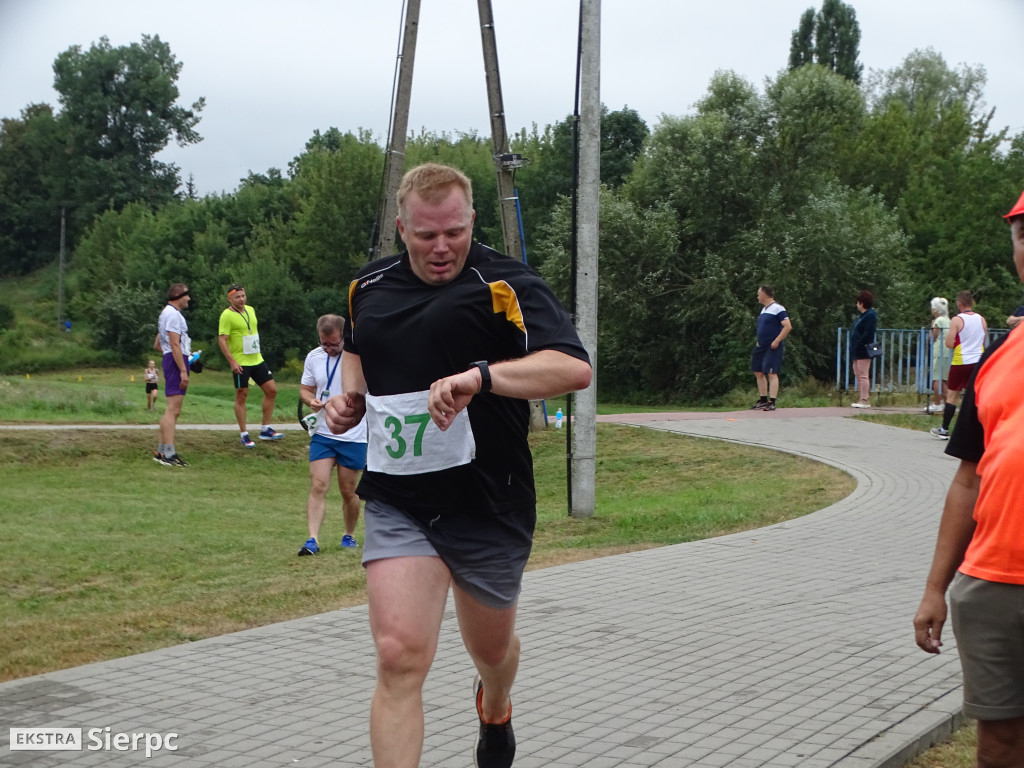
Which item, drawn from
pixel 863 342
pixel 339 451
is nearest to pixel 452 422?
pixel 339 451

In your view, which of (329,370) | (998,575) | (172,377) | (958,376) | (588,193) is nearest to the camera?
(998,575)

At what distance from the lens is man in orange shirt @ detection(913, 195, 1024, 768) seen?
9.39 ft

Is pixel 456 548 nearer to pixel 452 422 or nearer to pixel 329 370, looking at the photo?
pixel 452 422

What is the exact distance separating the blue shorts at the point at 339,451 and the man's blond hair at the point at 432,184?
19.5 feet

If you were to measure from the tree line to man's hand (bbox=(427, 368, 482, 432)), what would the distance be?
28.8m

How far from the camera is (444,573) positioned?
12.5 feet

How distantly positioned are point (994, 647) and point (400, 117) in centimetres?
1471

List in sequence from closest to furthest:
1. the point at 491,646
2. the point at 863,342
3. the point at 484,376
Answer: the point at 484,376, the point at 491,646, the point at 863,342

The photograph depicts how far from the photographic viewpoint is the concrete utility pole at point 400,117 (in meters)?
16.4

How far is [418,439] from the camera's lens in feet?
12.4

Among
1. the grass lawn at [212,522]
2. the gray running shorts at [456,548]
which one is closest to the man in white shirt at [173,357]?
the grass lawn at [212,522]

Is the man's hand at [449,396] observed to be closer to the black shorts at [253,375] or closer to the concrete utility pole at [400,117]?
the black shorts at [253,375]

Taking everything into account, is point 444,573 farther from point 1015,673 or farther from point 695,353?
point 695,353

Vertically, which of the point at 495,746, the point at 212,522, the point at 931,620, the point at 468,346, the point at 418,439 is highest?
the point at 468,346
